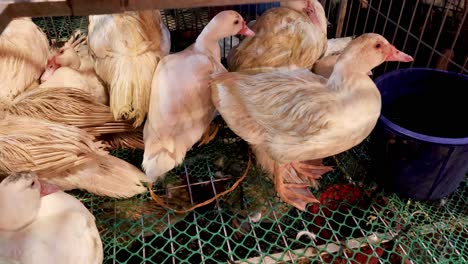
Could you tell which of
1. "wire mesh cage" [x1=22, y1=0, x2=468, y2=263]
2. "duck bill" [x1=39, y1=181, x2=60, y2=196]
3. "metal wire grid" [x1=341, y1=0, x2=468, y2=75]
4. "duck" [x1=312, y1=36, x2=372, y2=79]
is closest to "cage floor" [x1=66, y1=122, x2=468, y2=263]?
"wire mesh cage" [x1=22, y1=0, x2=468, y2=263]

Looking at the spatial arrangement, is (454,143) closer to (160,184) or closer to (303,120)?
(303,120)

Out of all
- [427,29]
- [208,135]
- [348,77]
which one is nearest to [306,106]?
[348,77]

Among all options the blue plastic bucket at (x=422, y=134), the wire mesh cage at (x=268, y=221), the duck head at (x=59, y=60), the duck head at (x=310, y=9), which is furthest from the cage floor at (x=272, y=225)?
the duck head at (x=310, y=9)

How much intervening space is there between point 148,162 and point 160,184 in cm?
22

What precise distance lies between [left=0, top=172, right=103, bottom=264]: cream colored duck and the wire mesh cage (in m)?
0.20

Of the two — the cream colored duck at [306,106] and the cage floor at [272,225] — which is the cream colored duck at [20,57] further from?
the cream colored duck at [306,106]

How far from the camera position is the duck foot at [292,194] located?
1.37 m

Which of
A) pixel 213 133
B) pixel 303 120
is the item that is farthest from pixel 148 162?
pixel 303 120

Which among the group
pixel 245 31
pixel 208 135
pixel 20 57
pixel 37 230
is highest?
pixel 245 31

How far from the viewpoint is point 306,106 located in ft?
3.88

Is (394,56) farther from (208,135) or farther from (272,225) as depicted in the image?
(208,135)

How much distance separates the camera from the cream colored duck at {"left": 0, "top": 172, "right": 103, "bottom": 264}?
972 millimetres

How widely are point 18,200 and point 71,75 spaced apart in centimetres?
72

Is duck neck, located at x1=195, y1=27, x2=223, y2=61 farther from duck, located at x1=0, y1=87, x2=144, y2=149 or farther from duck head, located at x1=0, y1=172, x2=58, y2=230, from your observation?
duck head, located at x1=0, y1=172, x2=58, y2=230
